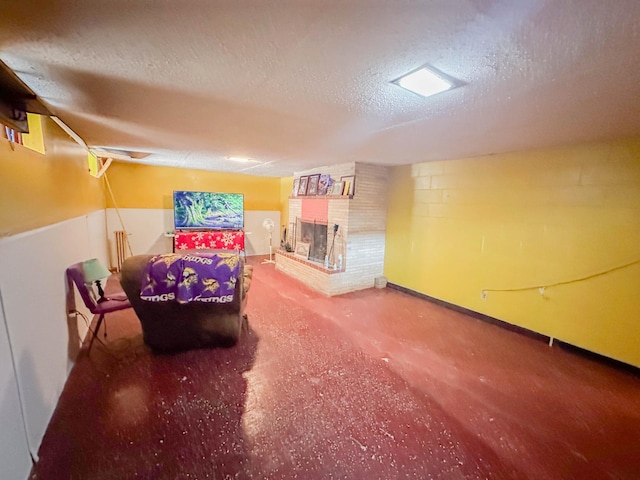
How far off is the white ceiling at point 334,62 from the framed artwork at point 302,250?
2.80m

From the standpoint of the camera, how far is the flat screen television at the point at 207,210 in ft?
17.7

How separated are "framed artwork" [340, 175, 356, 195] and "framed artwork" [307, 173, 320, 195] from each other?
2.35 feet

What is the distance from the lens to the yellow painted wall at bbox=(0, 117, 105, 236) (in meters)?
1.39

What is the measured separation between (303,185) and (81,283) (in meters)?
3.59

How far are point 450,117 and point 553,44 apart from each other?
0.89 m

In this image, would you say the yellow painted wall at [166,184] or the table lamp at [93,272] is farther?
the yellow painted wall at [166,184]

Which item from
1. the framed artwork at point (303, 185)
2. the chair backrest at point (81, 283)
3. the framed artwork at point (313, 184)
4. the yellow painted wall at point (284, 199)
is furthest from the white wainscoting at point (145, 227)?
the chair backrest at point (81, 283)

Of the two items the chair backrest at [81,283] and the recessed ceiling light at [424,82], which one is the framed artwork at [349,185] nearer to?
the recessed ceiling light at [424,82]

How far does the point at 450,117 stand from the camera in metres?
1.89

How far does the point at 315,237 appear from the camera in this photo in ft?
16.1

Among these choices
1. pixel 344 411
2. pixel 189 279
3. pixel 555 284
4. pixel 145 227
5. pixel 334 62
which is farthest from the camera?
pixel 145 227

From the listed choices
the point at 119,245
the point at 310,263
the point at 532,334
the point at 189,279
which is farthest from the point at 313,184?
the point at 119,245

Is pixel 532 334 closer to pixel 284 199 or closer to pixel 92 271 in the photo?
pixel 92 271

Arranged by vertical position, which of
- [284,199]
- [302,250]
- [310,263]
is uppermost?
[284,199]
